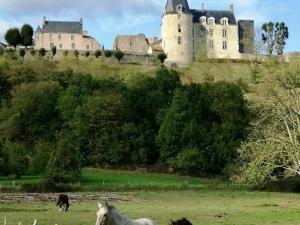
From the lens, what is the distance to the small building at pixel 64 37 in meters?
160

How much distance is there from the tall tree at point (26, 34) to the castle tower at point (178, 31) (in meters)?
32.9

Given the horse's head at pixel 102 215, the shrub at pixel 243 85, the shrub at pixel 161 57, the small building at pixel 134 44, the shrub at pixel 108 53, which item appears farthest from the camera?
the small building at pixel 134 44

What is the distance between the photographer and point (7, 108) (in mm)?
105688

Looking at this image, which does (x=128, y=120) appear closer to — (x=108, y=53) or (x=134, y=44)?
(x=108, y=53)

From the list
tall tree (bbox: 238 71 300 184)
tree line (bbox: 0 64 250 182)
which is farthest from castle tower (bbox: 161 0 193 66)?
tall tree (bbox: 238 71 300 184)

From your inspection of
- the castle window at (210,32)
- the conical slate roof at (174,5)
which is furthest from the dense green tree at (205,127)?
the castle window at (210,32)

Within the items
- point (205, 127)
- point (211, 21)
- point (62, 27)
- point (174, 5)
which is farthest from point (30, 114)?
point (211, 21)

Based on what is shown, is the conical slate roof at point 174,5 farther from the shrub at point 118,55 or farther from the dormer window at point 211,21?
the shrub at point 118,55

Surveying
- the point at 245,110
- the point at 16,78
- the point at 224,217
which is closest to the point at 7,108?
the point at 16,78

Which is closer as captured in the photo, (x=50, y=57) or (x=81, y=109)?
(x=81, y=109)

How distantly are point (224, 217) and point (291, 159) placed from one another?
1920cm

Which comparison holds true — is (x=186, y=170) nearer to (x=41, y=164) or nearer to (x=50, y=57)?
(x=41, y=164)

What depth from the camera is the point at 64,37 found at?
162 metres

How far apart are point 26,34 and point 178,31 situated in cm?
3680
